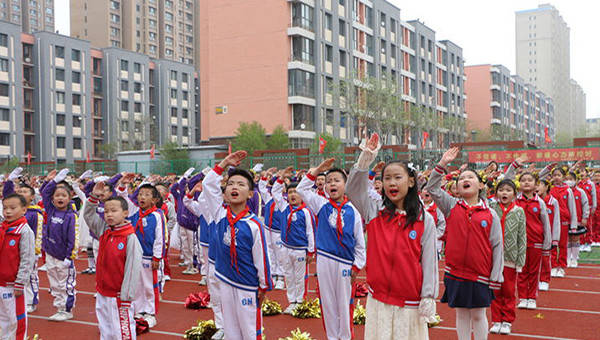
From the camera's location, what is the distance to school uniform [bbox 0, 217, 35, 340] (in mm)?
6328

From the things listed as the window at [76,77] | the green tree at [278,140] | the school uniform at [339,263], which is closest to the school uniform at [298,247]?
the school uniform at [339,263]

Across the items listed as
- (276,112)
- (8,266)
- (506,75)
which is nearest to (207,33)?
(276,112)

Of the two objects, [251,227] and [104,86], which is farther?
[104,86]

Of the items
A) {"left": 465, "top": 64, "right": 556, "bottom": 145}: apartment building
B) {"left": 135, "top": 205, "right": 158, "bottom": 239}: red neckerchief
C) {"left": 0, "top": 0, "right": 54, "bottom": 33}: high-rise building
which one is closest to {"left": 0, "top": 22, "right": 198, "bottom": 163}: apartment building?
{"left": 0, "top": 0, "right": 54, "bottom": 33}: high-rise building

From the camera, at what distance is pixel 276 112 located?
4266 centimetres

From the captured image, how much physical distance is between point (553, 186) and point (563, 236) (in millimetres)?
1214

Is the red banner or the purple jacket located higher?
the red banner

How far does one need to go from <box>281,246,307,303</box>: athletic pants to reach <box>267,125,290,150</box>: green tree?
31.0 metres

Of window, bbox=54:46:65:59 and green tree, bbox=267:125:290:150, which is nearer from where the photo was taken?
green tree, bbox=267:125:290:150

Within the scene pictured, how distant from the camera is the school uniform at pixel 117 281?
237 inches

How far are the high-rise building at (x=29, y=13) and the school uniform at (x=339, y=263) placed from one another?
10064 cm

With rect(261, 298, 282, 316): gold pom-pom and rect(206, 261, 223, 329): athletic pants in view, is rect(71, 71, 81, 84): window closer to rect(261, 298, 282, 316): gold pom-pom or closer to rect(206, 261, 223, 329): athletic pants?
rect(261, 298, 282, 316): gold pom-pom

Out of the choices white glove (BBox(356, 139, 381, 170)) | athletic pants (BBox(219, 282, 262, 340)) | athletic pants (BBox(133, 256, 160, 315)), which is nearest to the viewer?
white glove (BBox(356, 139, 381, 170))

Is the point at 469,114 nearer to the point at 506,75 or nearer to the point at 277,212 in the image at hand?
the point at 506,75
